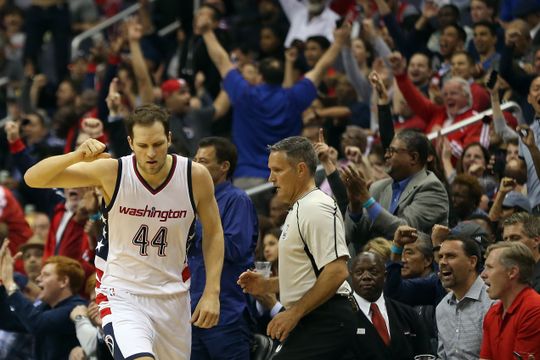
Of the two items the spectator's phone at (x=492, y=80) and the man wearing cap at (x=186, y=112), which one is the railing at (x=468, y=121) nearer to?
the spectator's phone at (x=492, y=80)

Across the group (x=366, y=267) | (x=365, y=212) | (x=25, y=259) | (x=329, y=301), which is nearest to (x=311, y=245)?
(x=329, y=301)

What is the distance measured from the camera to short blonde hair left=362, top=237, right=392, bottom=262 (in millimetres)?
9969

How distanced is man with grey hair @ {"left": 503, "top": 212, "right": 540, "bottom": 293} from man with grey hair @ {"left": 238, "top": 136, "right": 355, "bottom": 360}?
177cm

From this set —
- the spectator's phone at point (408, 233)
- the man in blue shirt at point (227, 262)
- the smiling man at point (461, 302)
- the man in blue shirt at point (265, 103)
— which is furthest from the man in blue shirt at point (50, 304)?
the man in blue shirt at point (265, 103)

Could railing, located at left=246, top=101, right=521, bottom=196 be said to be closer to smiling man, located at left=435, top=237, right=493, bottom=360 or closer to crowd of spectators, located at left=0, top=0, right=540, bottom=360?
crowd of spectators, located at left=0, top=0, right=540, bottom=360

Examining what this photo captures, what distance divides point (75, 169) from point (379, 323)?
2574 millimetres

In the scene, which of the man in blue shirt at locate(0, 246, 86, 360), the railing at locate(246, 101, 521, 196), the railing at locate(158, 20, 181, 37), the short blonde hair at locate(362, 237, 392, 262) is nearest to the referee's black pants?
the short blonde hair at locate(362, 237, 392, 262)

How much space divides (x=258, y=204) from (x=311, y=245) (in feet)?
18.2

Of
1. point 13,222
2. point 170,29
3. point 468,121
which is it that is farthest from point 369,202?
point 170,29

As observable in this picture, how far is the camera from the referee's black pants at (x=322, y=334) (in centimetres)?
812

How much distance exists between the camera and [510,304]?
862cm

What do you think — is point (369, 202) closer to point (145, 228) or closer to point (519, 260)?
point (519, 260)

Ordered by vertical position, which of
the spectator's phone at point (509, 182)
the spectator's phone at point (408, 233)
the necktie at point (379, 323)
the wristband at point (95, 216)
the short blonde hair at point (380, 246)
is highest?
the spectator's phone at point (509, 182)

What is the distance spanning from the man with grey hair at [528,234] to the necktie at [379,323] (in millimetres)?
1139
